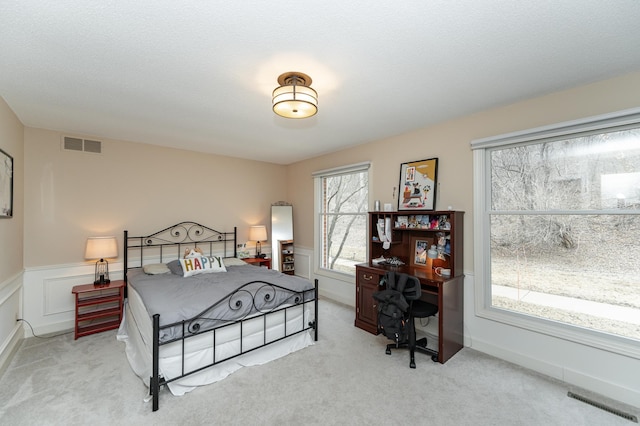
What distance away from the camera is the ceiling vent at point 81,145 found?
373cm

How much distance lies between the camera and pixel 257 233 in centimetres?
533

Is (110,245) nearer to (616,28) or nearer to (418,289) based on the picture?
(418,289)

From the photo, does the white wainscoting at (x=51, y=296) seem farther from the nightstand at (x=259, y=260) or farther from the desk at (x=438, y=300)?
the desk at (x=438, y=300)

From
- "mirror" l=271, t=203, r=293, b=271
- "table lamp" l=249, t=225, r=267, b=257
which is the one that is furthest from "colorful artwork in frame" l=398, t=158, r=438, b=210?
"table lamp" l=249, t=225, r=267, b=257

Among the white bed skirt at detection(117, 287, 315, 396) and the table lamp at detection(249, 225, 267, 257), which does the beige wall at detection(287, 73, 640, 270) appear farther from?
the white bed skirt at detection(117, 287, 315, 396)

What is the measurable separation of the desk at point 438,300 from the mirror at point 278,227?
236cm

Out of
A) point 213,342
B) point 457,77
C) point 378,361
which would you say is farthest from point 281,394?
point 457,77

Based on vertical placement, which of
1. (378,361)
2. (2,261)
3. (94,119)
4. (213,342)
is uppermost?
Result: (94,119)

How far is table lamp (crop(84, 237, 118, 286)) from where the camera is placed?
3607 mm

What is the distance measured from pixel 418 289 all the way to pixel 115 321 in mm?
3991

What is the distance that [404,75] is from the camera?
7.48 feet

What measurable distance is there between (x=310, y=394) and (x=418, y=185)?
2.70 metres

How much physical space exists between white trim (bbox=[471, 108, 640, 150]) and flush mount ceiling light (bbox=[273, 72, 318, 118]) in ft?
6.56

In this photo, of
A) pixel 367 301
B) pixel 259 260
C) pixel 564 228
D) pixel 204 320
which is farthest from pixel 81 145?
pixel 564 228
